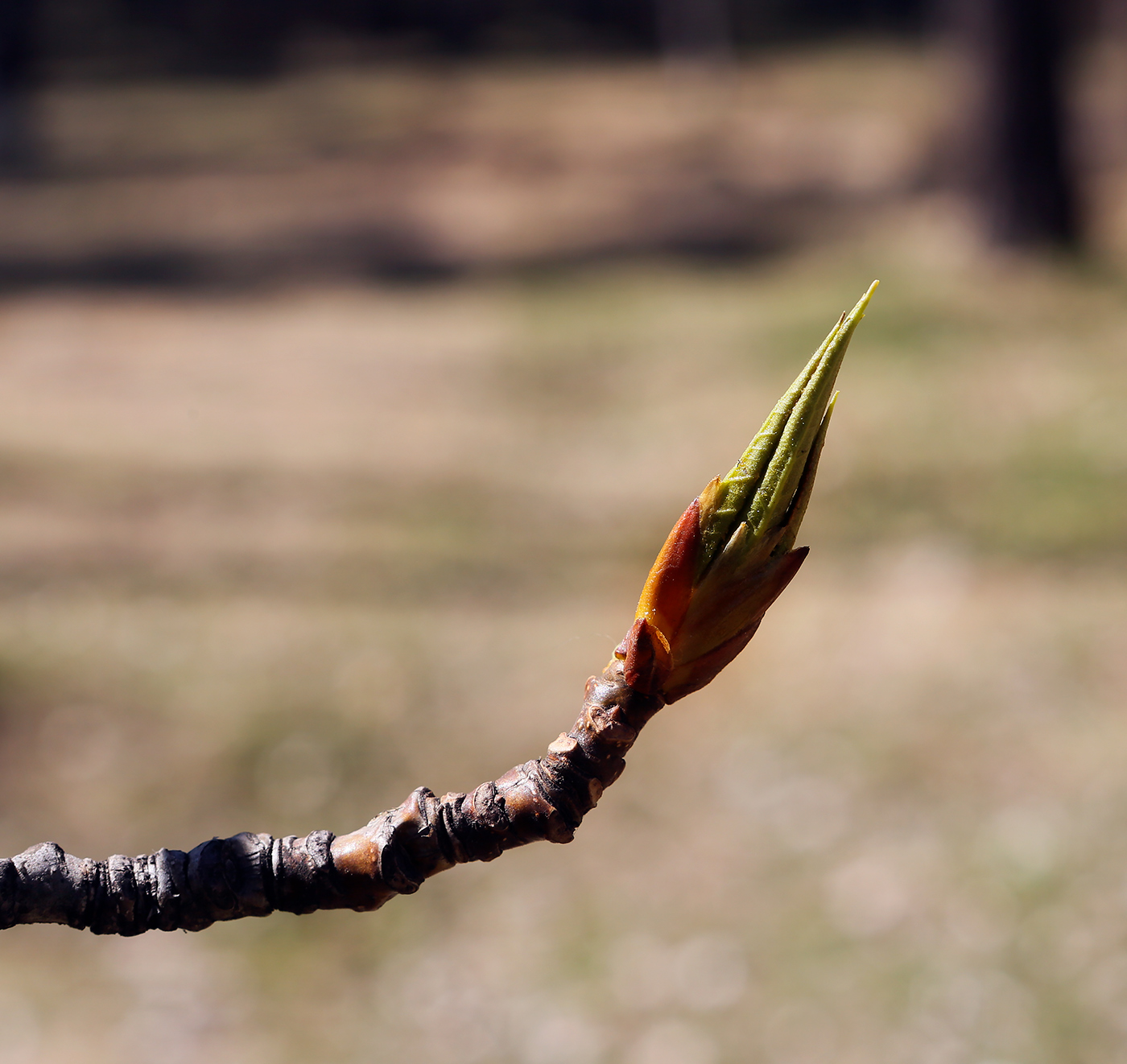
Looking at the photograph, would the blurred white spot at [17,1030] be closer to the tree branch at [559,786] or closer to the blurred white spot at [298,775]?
the blurred white spot at [298,775]

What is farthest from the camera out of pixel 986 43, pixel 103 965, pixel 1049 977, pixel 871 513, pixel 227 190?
pixel 227 190

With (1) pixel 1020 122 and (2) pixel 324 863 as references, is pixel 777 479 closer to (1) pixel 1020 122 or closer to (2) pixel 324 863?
(2) pixel 324 863

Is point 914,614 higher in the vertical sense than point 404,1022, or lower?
higher

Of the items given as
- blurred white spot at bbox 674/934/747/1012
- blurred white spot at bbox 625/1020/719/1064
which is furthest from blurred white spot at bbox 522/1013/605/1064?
blurred white spot at bbox 674/934/747/1012

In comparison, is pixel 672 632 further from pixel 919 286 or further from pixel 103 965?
pixel 919 286

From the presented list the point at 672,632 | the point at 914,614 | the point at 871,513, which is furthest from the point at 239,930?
the point at 672,632

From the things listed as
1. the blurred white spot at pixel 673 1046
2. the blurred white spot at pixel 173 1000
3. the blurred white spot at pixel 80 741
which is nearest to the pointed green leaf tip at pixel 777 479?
the blurred white spot at pixel 673 1046
